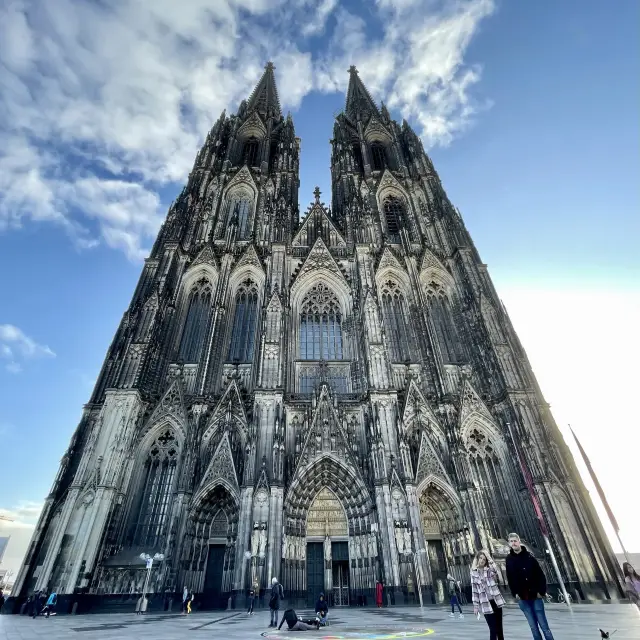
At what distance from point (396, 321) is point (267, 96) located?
33949 millimetres

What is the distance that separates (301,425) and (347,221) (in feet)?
52.0

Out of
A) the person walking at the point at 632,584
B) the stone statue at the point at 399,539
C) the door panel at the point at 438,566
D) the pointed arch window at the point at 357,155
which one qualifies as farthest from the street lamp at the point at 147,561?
the pointed arch window at the point at 357,155

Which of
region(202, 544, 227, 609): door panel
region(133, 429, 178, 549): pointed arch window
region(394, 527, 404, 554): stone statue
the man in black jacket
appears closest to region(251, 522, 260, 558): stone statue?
region(202, 544, 227, 609): door panel

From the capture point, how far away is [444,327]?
81.1 ft

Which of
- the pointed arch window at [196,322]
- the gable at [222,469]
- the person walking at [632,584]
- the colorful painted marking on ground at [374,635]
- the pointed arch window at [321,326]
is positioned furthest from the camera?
the pointed arch window at [321,326]

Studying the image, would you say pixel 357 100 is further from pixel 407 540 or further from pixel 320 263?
pixel 407 540

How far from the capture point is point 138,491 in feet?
60.1

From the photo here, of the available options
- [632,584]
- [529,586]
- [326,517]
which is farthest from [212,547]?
[529,586]

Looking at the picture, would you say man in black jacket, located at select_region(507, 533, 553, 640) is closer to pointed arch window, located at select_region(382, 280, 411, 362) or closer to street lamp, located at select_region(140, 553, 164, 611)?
street lamp, located at select_region(140, 553, 164, 611)

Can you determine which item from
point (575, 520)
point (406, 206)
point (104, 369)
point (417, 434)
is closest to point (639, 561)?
point (575, 520)

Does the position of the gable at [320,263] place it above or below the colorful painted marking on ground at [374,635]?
above

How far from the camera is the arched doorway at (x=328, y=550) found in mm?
17391

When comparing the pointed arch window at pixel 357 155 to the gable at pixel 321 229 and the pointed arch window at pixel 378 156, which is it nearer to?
the pointed arch window at pixel 378 156

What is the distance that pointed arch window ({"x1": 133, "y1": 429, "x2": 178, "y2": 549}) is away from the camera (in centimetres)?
1739
